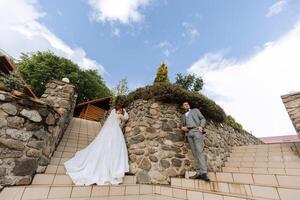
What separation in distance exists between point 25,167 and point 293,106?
16.5ft

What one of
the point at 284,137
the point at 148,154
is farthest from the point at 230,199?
the point at 284,137

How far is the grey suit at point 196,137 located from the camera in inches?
105

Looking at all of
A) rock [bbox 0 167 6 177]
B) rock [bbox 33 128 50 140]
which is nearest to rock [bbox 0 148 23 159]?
rock [bbox 0 167 6 177]

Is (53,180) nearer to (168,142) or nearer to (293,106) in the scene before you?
(168,142)

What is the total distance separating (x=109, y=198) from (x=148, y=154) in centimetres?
105

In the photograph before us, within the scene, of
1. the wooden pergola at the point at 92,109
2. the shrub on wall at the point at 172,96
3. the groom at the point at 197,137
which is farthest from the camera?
the wooden pergola at the point at 92,109

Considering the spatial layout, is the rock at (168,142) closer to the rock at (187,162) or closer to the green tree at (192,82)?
the rock at (187,162)

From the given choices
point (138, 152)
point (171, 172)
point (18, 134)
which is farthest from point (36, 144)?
point (171, 172)

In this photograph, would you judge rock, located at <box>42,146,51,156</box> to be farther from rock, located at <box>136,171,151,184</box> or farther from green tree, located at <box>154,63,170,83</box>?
green tree, located at <box>154,63,170,83</box>

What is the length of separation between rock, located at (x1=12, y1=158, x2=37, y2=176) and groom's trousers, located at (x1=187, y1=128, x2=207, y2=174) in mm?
2528

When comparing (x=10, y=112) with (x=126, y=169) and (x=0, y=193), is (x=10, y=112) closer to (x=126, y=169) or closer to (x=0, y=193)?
(x=0, y=193)

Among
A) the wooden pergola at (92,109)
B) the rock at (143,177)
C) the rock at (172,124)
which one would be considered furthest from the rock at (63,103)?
the wooden pergola at (92,109)

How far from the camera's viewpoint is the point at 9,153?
1.94 metres

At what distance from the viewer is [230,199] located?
6.74 ft
